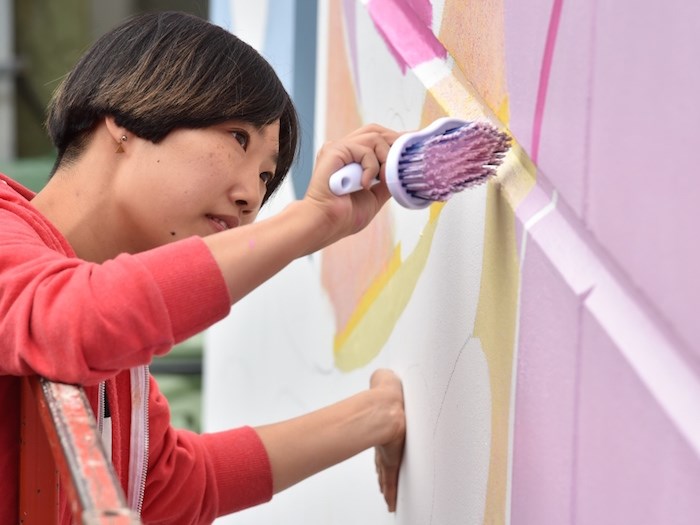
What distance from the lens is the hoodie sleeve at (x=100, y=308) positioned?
867 millimetres

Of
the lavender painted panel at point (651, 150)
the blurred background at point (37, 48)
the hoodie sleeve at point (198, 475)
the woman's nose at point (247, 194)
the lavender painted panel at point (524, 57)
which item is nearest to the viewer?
the lavender painted panel at point (651, 150)

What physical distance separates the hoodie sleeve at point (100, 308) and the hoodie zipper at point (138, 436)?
26 cm

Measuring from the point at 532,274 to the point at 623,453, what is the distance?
0.19 metres

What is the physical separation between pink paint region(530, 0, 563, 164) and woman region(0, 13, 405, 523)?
146mm

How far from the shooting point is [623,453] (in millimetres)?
719

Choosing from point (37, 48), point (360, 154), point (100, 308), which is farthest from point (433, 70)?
point (37, 48)

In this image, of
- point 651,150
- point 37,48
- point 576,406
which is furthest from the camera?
point 37,48

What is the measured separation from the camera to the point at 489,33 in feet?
3.26

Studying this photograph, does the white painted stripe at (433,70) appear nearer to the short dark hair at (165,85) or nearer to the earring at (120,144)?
the short dark hair at (165,85)

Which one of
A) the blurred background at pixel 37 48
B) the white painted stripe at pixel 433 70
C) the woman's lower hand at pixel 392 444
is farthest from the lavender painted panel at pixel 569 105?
the blurred background at pixel 37 48

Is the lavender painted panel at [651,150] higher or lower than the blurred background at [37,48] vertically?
lower

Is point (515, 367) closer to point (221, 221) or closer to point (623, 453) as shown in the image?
point (623, 453)

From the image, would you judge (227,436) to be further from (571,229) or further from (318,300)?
(571,229)

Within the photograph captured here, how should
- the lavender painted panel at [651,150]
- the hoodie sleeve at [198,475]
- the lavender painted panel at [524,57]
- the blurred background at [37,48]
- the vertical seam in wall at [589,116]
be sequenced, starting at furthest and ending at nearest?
the blurred background at [37,48] < the hoodie sleeve at [198,475] < the lavender painted panel at [524,57] < the vertical seam in wall at [589,116] < the lavender painted panel at [651,150]
